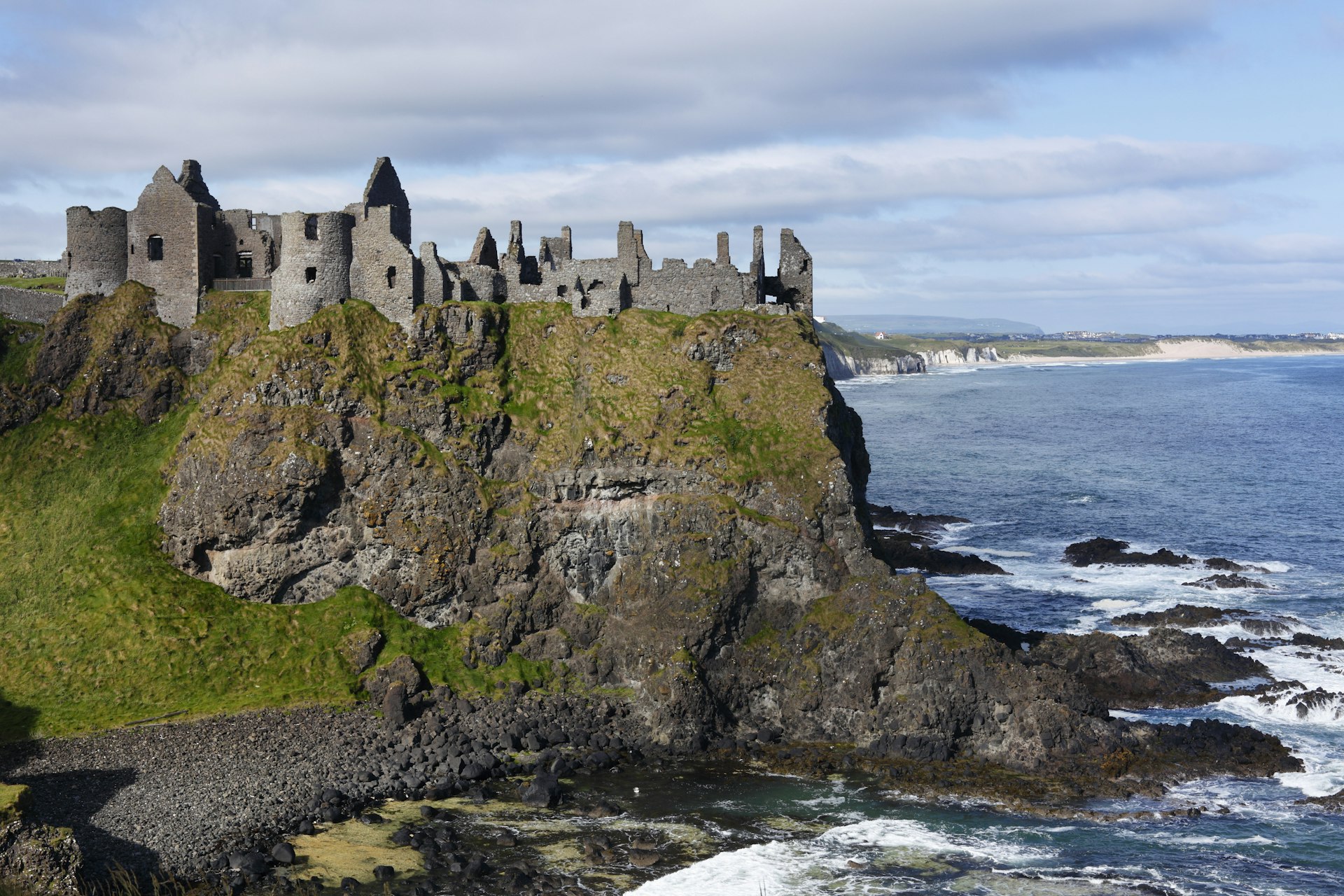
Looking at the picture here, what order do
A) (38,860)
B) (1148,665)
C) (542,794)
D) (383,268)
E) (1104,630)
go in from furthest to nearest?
(1104,630) < (383,268) < (1148,665) < (542,794) < (38,860)

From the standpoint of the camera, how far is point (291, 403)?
5634 centimetres

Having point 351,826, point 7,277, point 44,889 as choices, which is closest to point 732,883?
point 351,826

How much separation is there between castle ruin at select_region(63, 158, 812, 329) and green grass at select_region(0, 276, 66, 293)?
4.45 metres

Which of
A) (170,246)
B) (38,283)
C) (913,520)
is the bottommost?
(913,520)

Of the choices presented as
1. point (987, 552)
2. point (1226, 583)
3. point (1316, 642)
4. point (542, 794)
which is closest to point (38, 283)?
point (542, 794)

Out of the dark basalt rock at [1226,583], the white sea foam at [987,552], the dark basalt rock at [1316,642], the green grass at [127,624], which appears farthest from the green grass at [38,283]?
the dark basalt rock at [1316,642]

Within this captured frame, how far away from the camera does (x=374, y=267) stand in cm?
5928

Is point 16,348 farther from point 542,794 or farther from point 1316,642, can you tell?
point 1316,642

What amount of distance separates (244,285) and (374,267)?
903 centimetres

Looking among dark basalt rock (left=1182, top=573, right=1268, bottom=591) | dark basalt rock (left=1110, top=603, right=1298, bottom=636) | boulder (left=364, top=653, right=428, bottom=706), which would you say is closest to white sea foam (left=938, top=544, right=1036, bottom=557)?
dark basalt rock (left=1182, top=573, right=1268, bottom=591)

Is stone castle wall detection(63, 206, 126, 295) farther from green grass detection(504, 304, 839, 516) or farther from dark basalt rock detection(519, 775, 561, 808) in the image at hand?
dark basalt rock detection(519, 775, 561, 808)

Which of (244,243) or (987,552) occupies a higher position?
(244,243)

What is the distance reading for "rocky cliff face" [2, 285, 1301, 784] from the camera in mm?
49969

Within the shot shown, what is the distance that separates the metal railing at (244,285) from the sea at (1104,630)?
3612 centimetres
